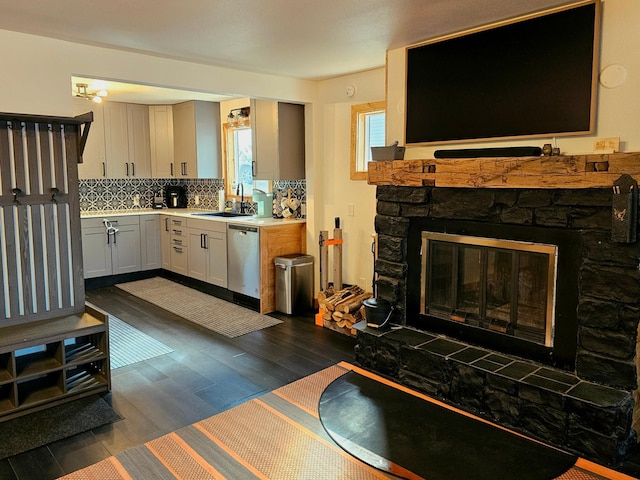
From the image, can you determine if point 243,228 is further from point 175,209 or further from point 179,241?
point 175,209

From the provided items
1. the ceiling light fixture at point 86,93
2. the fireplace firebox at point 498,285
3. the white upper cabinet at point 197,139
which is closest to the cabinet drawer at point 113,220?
the white upper cabinet at point 197,139

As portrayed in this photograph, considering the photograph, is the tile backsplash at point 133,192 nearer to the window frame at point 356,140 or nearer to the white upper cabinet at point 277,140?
the white upper cabinet at point 277,140

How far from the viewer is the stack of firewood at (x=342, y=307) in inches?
168

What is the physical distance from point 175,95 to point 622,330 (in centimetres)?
526

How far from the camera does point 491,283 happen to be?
324 centimetres

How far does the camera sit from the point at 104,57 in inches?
140

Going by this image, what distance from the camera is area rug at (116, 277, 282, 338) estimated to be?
4.57 meters

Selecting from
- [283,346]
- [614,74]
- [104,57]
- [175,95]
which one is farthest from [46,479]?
[175,95]

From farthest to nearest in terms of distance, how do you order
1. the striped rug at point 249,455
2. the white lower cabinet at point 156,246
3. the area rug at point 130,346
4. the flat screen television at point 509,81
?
the white lower cabinet at point 156,246 → the area rug at point 130,346 → the flat screen television at point 509,81 → the striped rug at point 249,455

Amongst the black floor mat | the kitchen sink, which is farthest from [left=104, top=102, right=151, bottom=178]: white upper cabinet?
the black floor mat

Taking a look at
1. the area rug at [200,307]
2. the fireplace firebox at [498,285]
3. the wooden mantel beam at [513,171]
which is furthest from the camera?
the area rug at [200,307]

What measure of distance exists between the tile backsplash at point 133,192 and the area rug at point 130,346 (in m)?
2.30

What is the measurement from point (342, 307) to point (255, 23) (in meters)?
2.46

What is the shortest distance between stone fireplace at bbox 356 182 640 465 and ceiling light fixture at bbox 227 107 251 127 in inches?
119
